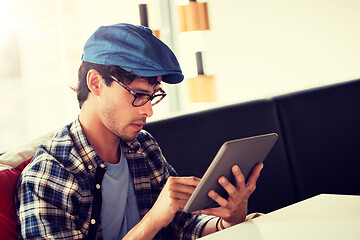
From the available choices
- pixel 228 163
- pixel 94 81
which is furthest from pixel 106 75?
pixel 228 163

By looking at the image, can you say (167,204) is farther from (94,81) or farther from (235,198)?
(94,81)

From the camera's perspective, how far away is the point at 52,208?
1.24 metres

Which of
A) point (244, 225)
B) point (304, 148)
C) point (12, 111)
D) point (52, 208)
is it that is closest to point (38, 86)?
point (12, 111)

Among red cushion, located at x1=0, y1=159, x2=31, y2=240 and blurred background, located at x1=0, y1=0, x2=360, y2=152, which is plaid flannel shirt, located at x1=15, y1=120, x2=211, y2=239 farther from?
blurred background, located at x1=0, y1=0, x2=360, y2=152

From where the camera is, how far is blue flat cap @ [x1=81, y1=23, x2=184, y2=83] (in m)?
1.36

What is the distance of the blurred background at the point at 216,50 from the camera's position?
2.83 meters

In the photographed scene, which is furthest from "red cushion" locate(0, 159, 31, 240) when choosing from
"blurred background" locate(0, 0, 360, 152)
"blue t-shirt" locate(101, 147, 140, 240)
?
"blurred background" locate(0, 0, 360, 152)

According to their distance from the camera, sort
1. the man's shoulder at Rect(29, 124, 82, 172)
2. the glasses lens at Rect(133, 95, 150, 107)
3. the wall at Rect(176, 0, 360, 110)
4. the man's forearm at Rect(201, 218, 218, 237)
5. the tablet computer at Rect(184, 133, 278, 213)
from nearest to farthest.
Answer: the tablet computer at Rect(184, 133, 278, 213), the man's shoulder at Rect(29, 124, 82, 172), the glasses lens at Rect(133, 95, 150, 107), the man's forearm at Rect(201, 218, 218, 237), the wall at Rect(176, 0, 360, 110)

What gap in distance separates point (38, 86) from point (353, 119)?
81.4 inches

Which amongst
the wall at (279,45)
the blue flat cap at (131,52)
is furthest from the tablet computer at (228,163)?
the wall at (279,45)

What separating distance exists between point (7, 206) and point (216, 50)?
2573 millimetres

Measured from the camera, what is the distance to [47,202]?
124 centimetres

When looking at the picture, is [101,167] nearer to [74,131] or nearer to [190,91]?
[74,131]

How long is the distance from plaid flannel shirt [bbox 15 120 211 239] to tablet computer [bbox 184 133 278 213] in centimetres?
33
